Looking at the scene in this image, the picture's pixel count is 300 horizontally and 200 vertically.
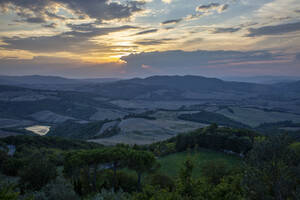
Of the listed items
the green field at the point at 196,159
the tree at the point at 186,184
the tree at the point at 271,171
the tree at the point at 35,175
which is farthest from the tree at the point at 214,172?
the tree at the point at 35,175

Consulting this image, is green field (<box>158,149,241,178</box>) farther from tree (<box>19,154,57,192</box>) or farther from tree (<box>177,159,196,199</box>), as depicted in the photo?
tree (<box>177,159,196,199</box>)

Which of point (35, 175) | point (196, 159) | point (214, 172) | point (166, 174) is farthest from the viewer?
point (196, 159)

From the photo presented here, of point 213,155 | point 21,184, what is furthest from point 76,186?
point 213,155


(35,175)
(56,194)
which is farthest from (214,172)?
(35,175)

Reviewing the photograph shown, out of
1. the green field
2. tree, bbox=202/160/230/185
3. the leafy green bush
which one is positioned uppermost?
the leafy green bush

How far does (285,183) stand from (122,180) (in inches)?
1235

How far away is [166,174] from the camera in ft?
184

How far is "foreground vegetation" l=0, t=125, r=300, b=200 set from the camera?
92.4ft

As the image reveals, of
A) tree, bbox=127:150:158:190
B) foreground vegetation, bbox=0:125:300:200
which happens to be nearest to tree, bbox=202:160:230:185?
foreground vegetation, bbox=0:125:300:200

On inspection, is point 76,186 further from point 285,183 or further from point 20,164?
point 285,183

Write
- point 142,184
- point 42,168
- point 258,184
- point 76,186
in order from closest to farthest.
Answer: point 258,184 → point 42,168 → point 76,186 → point 142,184

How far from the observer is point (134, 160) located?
47.9 m

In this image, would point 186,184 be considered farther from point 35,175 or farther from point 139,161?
point 35,175

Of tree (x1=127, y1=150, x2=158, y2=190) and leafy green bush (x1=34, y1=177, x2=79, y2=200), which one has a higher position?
leafy green bush (x1=34, y1=177, x2=79, y2=200)
